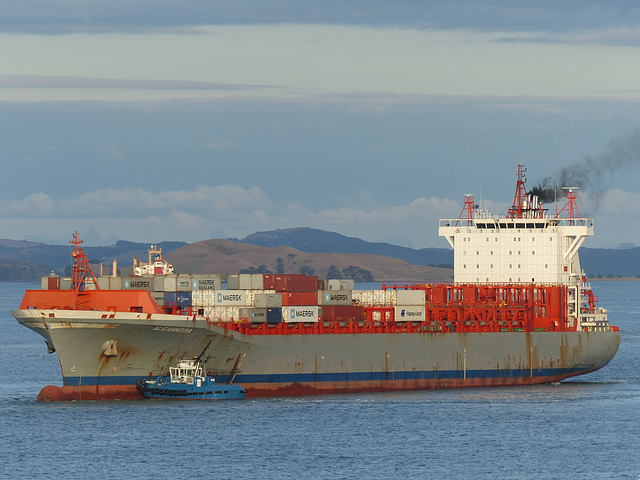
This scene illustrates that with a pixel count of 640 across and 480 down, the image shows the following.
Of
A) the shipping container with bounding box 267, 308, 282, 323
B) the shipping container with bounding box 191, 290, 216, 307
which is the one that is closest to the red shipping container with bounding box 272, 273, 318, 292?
the shipping container with bounding box 267, 308, 282, 323

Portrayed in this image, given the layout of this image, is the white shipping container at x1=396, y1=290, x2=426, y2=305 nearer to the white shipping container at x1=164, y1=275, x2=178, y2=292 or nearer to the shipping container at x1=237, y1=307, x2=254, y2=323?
the shipping container at x1=237, y1=307, x2=254, y2=323

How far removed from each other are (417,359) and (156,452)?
22647 mm

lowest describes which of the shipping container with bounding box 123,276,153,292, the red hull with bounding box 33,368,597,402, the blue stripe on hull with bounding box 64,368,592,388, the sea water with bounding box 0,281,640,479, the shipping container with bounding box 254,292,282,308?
the sea water with bounding box 0,281,640,479

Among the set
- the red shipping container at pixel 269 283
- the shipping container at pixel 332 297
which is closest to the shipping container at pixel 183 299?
the red shipping container at pixel 269 283

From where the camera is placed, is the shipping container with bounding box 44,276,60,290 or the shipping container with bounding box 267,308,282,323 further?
the shipping container with bounding box 267,308,282,323

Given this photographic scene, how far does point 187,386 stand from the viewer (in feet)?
198

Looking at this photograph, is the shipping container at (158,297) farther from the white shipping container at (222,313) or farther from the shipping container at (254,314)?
the shipping container at (254,314)

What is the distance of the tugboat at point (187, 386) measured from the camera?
6012 centimetres

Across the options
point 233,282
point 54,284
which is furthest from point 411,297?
point 54,284

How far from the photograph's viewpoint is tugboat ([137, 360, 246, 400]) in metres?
60.1

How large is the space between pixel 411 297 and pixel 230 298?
11.4 metres

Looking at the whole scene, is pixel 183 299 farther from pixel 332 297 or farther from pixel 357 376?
pixel 357 376

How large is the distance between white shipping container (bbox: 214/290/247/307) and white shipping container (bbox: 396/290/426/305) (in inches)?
392

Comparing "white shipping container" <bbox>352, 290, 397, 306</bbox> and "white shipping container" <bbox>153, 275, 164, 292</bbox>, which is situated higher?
"white shipping container" <bbox>153, 275, 164, 292</bbox>
